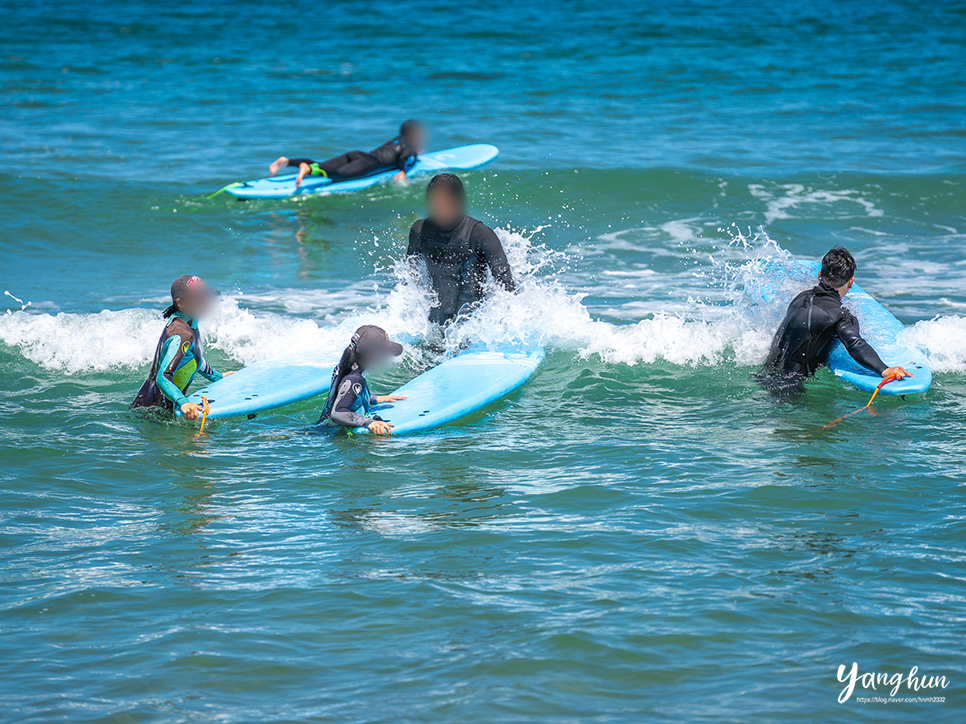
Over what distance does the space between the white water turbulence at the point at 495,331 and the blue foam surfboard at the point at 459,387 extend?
0.81 feet

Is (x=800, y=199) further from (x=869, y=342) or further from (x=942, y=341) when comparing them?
(x=869, y=342)

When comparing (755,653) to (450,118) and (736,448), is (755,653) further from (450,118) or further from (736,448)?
(450,118)

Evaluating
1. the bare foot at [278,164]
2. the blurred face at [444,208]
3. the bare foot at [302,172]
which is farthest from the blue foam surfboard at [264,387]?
the bare foot at [278,164]

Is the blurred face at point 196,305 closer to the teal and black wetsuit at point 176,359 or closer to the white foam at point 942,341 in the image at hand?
the teal and black wetsuit at point 176,359

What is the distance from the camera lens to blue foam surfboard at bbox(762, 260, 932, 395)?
6199 mm

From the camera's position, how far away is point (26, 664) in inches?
140

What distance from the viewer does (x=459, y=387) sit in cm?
644

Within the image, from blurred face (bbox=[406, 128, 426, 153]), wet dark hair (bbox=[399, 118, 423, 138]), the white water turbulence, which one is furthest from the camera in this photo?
blurred face (bbox=[406, 128, 426, 153])

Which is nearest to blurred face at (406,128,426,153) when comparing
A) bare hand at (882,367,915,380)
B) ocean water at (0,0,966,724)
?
ocean water at (0,0,966,724)

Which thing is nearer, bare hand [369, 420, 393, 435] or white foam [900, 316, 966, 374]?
bare hand [369, 420, 393, 435]

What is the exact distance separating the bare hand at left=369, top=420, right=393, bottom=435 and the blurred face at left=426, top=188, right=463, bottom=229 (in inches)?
68.7

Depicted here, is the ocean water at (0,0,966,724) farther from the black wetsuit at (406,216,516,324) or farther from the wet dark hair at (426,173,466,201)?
the wet dark hair at (426,173,466,201)

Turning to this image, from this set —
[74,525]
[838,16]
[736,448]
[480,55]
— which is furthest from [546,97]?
[74,525]

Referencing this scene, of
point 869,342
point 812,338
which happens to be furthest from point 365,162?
point 812,338
